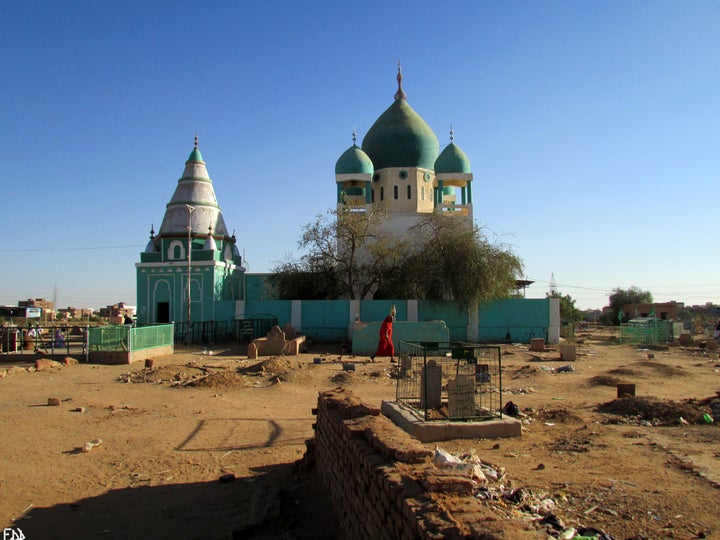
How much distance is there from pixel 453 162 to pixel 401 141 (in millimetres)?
3611

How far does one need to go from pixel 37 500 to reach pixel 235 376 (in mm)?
8023

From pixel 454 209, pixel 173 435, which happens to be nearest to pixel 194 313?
pixel 454 209

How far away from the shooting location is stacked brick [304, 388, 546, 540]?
3254 millimetres

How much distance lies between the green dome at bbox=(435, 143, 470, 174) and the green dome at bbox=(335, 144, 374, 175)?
13.0ft

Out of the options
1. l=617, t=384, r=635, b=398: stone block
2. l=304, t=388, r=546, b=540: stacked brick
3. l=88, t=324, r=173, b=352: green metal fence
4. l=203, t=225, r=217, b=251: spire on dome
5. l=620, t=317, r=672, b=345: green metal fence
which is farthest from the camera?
l=203, t=225, r=217, b=251: spire on dome

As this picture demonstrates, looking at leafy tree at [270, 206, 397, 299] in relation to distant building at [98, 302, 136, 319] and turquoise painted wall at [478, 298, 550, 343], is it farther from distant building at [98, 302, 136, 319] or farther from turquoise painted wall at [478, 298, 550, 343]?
distant building at [98, 302, 136, 319]

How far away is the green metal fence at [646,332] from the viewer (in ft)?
95.1

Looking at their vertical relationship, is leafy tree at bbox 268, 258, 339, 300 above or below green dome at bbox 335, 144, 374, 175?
below

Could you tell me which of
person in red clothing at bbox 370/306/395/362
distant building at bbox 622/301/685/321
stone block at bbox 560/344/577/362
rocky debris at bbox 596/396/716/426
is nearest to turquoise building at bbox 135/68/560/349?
person in red clothing at bbox 370/306/395/362

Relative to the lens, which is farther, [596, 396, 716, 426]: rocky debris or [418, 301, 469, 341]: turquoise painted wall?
[418, 301, 469, 341]: turquoise painted wall

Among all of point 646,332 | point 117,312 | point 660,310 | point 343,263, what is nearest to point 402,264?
point 343,263

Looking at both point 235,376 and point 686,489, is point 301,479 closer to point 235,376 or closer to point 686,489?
point 686,489

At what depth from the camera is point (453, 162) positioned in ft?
110

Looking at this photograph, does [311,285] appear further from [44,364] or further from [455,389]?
[455,389]
